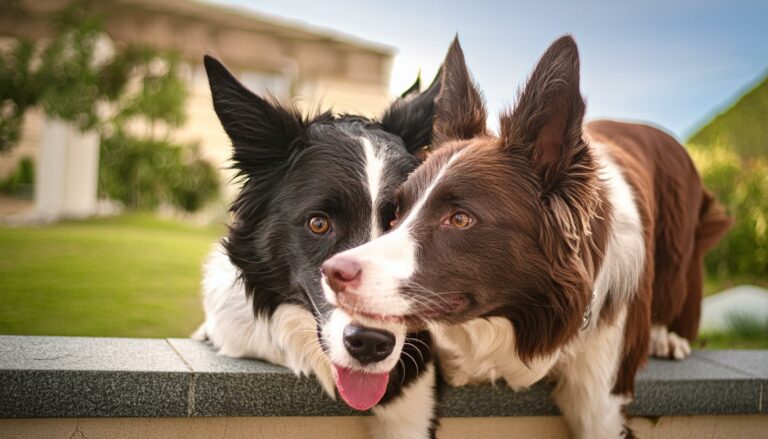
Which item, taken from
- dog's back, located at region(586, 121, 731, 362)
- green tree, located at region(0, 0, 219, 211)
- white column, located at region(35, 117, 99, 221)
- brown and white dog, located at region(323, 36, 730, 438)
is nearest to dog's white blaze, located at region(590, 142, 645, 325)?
brown and white dog, located at region(323, 36, 730, 438)

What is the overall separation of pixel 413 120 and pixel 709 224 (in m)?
1.60

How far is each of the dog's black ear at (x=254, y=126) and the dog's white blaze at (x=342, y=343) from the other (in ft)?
2.41

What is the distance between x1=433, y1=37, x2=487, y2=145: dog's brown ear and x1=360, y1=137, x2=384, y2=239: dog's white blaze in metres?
0.26

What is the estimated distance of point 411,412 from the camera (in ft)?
7.75

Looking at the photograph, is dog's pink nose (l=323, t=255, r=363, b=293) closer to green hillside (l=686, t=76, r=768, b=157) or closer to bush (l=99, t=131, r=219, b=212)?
green hillside (l=686, t=76, r=768, b=157)

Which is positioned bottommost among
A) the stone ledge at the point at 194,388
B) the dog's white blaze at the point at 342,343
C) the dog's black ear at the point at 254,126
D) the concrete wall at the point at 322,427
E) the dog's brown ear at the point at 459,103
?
the concrete wall at the point at 322,427

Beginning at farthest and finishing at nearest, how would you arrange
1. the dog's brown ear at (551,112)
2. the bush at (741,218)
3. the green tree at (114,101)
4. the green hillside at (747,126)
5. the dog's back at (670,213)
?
the green tree at (114,101) → the green hillside at (747,126) → the bush at (741,218) → the dog's back at (670,213) → the dog's brown ear at (551,112)

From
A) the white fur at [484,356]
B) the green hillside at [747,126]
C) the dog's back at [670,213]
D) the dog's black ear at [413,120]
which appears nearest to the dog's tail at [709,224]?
the dog's back at [670,213]

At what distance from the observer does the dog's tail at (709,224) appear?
3.34 meters

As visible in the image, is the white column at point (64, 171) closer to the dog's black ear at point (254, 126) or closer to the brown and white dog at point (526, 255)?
the dog's black ear at point (254, 126)

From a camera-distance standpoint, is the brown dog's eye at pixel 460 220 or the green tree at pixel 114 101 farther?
the green tree at pixel 114 101

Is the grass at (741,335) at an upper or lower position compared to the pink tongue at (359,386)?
lower

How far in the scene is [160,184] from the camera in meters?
11.7

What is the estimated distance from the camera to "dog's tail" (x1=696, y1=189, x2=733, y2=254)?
3344mm
